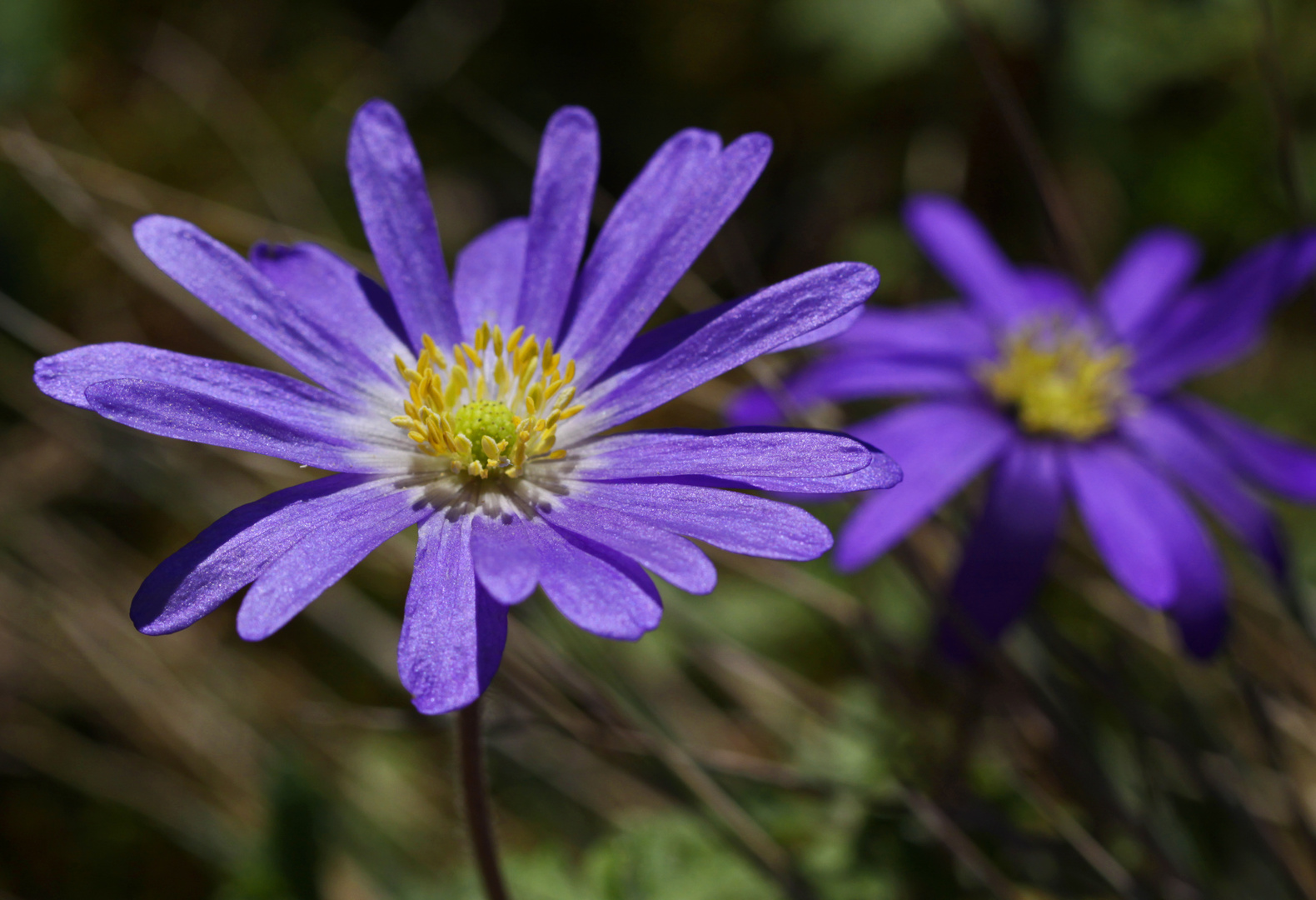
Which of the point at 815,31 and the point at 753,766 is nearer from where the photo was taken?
the point at 753,766

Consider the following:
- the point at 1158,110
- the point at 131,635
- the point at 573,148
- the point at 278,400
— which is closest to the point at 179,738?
the point at 131,635

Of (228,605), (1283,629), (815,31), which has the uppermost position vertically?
(815,31)

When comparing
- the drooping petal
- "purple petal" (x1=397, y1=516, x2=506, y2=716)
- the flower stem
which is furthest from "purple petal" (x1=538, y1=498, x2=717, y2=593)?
the drooping petal

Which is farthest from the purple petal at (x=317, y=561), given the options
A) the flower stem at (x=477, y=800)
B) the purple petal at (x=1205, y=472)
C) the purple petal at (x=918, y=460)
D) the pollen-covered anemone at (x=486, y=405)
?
the purple petal at (x=1205, y=472)

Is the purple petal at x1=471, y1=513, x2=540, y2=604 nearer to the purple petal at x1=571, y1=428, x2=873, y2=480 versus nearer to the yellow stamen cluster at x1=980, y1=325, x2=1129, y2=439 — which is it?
the purple petal at x1=571, y1=428, x2=873, y2=480

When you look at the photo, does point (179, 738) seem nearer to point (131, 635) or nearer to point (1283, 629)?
point (131, 635)

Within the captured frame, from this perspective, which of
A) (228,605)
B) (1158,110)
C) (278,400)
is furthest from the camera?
(1158,110)
